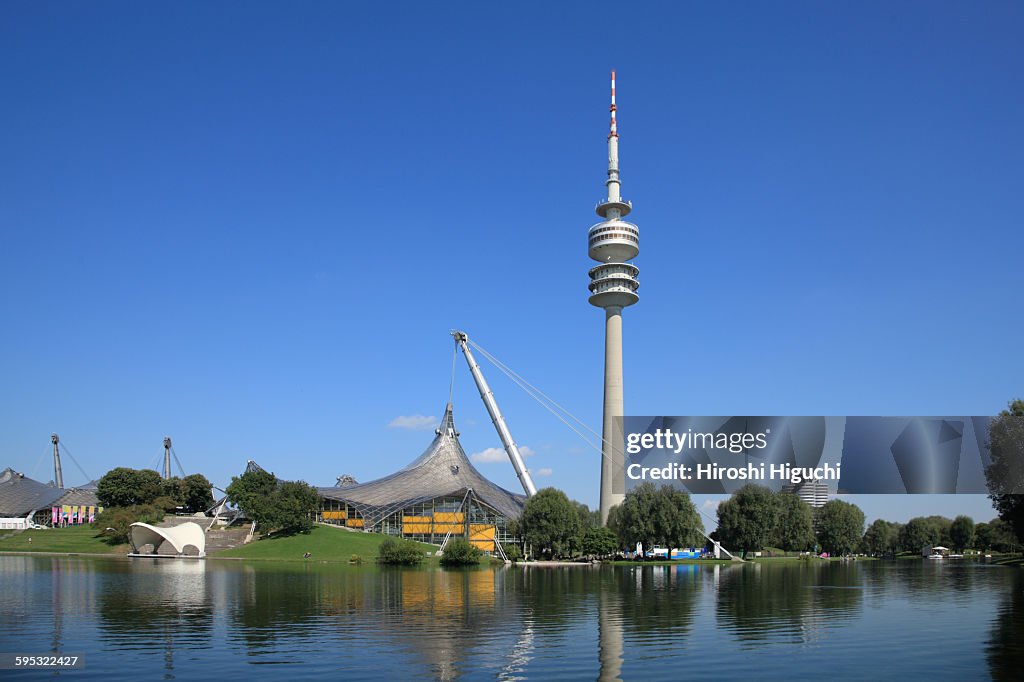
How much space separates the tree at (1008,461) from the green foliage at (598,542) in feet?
143

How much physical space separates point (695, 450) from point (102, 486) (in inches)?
3922

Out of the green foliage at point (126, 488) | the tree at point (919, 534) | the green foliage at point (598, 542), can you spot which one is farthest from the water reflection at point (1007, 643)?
the tree at point (919, 534)

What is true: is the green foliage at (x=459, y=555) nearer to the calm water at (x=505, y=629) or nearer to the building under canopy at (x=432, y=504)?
the building under canopy at (x=432, y=504)

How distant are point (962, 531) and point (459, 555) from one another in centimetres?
13004

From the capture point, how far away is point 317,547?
10119 centimetres

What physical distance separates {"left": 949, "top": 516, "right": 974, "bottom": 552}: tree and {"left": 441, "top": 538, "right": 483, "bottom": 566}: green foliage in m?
126

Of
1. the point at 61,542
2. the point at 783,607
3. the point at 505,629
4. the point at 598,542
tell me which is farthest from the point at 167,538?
the point at 783,607

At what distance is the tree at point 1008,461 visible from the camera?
5672 cm

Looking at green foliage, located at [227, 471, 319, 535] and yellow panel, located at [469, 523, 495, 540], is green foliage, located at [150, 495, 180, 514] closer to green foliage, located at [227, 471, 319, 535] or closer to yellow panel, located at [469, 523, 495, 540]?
green foliage, located at [227, 471, 319, 535]

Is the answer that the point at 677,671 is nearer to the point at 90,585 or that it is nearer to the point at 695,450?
the point at 90,585

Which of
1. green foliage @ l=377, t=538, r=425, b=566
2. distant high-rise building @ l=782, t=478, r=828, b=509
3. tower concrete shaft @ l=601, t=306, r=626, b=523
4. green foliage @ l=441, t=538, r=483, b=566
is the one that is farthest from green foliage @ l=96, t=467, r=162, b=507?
distant high-rise building @ l=782, t=478, r=828, b=509

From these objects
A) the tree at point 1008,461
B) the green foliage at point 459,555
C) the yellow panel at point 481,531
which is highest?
the tree at point 1008,461

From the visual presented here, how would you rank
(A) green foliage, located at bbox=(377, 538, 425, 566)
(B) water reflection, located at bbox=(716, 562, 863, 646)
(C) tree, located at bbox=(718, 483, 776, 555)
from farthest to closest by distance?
(C) tree, located at bbox=(718, 483, 776, 555)
(A) green foliage, located at bbox=(377, 538, 425, 566)
(B) water reflection, located at bbox=(716, 562, 863, 646)

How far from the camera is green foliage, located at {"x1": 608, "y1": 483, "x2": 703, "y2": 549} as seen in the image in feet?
295
